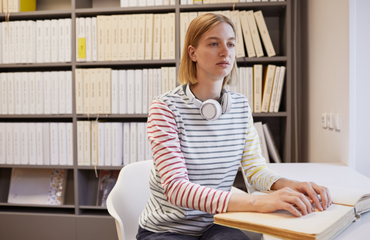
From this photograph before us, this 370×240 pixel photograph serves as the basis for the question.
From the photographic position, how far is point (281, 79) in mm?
2090

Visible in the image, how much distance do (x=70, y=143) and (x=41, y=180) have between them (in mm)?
485

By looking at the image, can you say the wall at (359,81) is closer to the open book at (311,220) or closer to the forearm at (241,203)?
the open book at (311,220)

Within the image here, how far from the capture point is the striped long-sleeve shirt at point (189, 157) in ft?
3.01

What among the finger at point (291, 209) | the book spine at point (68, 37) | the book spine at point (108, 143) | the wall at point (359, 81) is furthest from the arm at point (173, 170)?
the book spine at point (68, 37)

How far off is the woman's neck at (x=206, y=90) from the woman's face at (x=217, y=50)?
0.15ft

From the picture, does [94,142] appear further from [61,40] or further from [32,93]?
[61,40]

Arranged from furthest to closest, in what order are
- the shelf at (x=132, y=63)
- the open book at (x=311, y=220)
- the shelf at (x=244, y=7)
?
the shelf at (x=132, y=63)
the shelf at (x=244, y=7)
the open book at (x=311, y=220)

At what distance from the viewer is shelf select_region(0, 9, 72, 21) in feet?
7.40

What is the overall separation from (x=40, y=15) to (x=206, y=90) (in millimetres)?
1813

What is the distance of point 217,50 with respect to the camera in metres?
1.03

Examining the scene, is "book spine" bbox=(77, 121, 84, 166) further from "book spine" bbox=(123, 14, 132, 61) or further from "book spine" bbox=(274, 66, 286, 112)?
"book spine" bbox=(274, 66, 286, 112)

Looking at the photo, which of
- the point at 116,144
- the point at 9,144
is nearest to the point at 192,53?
the point at 116,144

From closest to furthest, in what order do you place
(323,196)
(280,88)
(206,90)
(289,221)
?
Result: (289,221), (323,196), (206,90), (280,88)

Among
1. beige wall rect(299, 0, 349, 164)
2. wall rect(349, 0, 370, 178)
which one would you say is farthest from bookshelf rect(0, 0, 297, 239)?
wall rect(349, 0, 370, 178)
